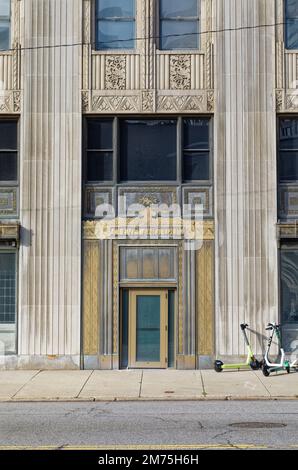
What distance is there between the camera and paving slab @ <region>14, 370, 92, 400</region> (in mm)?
16375

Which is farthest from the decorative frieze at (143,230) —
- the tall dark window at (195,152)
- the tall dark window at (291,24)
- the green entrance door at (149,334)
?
the tall dark window at (291,24)

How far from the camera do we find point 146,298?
20328 millimetres

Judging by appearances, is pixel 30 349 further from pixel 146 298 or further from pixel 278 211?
pixel 278 211

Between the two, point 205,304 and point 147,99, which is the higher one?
point 147,99

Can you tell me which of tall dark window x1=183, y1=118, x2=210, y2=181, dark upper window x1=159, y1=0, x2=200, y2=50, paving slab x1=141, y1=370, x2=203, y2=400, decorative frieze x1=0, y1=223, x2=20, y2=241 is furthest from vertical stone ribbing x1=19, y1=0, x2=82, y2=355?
tall dark window x1=183, y1=118, x2=210, y2=181

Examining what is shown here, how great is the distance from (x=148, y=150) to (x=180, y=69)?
2.19m

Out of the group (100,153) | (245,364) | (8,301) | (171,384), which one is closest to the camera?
(171,384)

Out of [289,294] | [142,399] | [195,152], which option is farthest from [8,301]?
[289,294]

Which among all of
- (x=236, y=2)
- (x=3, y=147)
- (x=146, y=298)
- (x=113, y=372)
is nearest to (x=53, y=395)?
(x=113, y=372)

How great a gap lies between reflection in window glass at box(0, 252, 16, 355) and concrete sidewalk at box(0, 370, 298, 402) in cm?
90

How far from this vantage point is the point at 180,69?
67.3 ft

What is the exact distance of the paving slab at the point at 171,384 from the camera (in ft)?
53.8

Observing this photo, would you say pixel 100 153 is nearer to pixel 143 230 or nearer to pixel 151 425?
pixel 143 230
